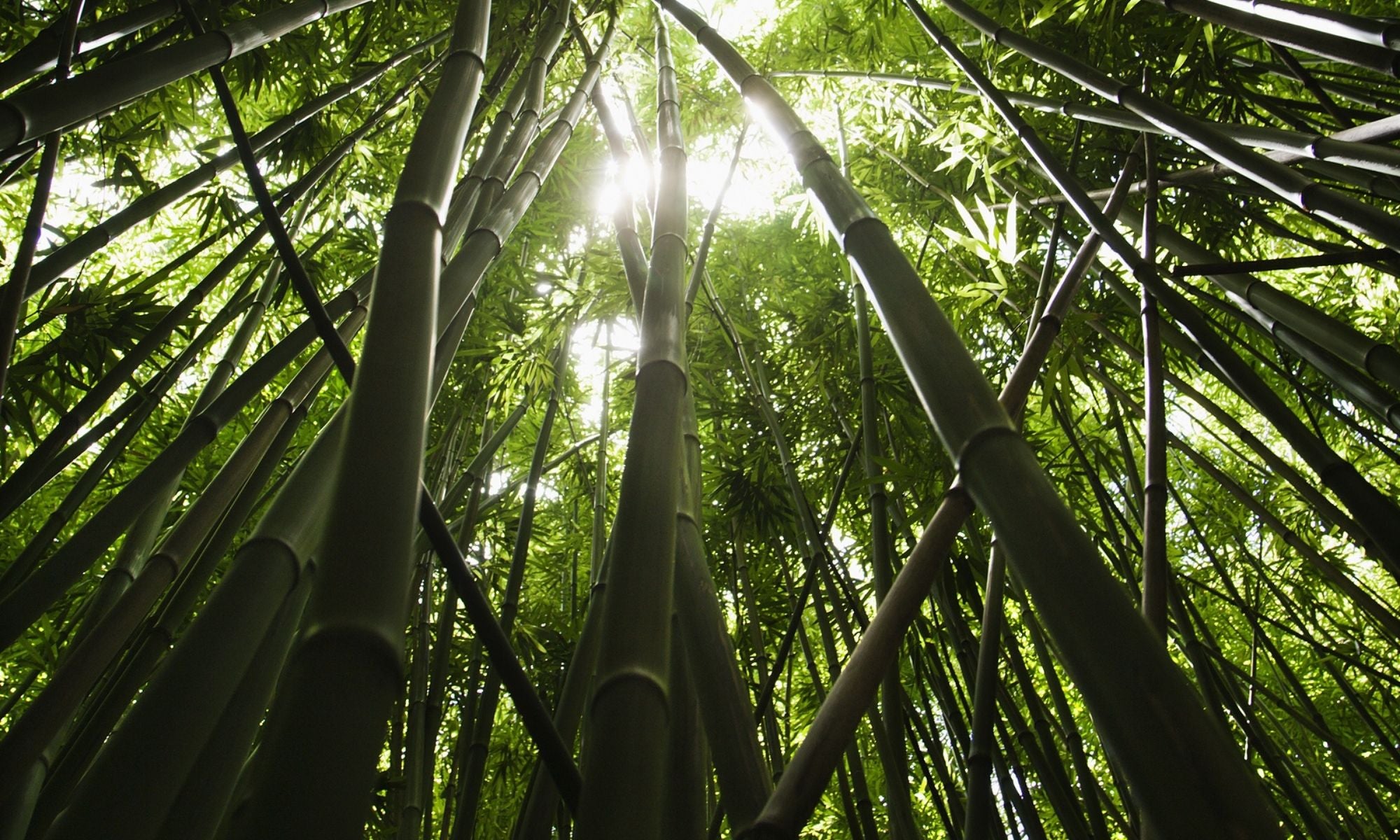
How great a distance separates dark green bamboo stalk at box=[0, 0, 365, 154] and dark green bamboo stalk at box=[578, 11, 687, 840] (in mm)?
673

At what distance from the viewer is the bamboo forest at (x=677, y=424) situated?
0.56 m

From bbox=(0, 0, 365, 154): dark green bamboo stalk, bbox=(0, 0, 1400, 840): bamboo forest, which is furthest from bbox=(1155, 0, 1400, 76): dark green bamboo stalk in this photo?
bbox=(0, 0, 365, 154): dark green bamboo stalk

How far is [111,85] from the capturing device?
3.24 feet

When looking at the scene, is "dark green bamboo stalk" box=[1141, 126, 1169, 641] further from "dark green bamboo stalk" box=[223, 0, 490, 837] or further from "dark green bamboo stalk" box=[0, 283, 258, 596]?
"dark green bamboo stalk" box=[0, 283, 258, 596]

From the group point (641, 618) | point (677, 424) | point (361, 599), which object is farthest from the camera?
point (677, 424)

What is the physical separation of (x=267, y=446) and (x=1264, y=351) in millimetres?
3376

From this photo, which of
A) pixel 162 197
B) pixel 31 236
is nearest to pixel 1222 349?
pixel 31 236

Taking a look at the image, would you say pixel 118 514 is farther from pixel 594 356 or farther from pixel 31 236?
pixel 594 356

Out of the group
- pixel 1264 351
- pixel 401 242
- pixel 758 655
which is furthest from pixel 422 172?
pixel 1264 351

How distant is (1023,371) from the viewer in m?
0.87

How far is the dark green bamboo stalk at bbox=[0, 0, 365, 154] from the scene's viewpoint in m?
0.91

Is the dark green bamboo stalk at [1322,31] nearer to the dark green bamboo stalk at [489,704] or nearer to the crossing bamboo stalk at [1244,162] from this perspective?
the crossing bamboo stalk at [1244,162]

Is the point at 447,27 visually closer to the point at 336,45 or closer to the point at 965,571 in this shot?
the point at 336,45

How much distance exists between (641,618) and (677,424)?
0.24 meters
